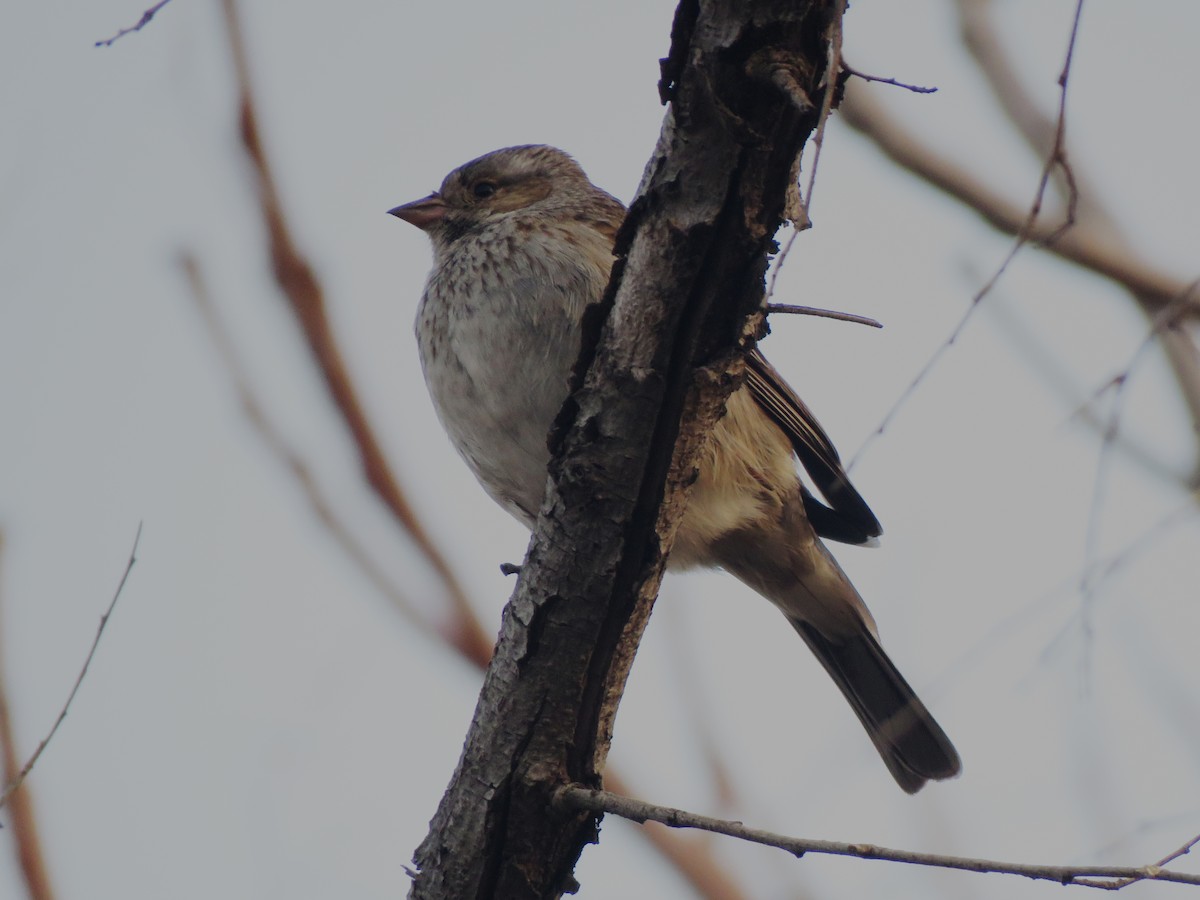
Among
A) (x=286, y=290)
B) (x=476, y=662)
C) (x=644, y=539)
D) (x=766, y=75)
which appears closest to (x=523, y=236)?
(x=286, y=290)

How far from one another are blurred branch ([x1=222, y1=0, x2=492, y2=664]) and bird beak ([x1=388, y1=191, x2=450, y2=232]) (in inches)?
44.7

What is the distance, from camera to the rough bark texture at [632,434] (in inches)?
86.9

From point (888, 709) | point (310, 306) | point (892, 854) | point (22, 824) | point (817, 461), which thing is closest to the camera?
A: point (892, 854)

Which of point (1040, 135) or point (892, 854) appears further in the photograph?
point (1040, 135)

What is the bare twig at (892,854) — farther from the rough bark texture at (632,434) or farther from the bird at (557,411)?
the bird at (557,411)

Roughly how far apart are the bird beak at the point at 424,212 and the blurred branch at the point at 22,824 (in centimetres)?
259

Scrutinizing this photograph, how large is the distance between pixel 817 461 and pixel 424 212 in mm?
1822

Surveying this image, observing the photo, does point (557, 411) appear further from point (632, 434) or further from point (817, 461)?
point (817, 461)

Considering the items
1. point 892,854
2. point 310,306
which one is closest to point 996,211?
point 310,306

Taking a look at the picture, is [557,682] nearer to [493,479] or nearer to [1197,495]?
[493,479]

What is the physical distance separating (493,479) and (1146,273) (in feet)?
7.07

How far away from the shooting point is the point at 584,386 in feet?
8.47

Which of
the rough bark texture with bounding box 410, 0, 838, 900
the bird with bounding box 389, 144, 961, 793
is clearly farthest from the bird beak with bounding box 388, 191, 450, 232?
the rough bark texture with bounding box 410, 0, 838, 900

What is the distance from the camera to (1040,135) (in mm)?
5020
